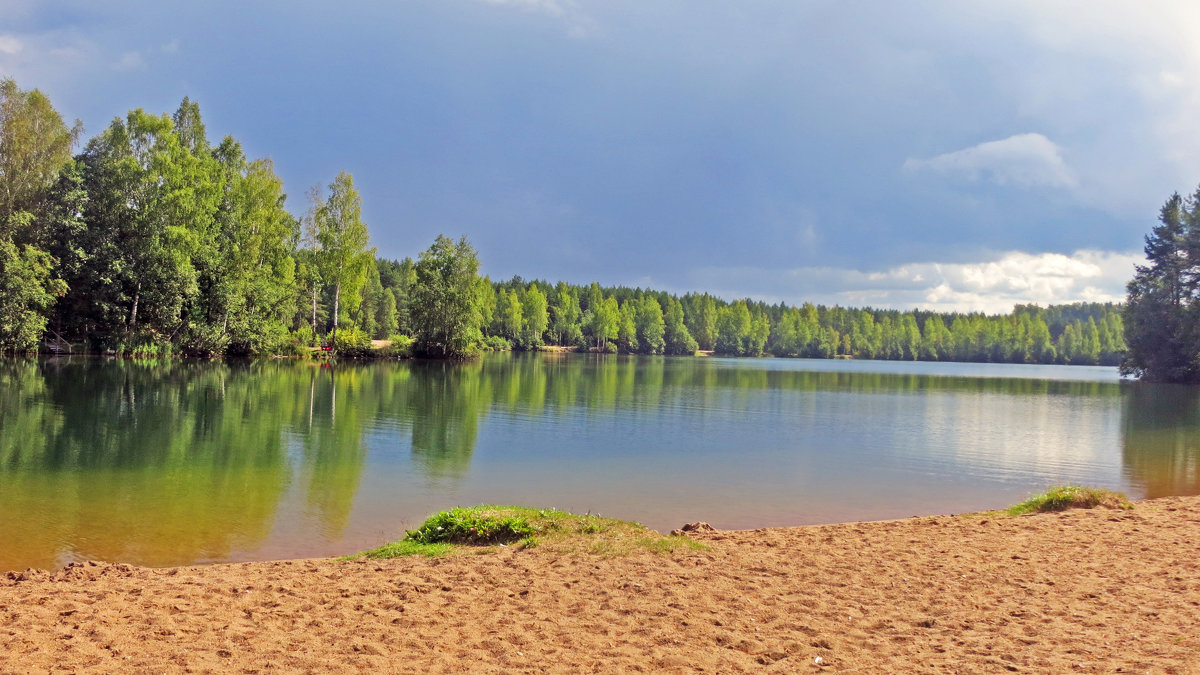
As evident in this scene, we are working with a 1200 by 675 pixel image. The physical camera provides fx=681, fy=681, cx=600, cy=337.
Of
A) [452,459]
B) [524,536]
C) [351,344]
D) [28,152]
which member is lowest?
[452,459]

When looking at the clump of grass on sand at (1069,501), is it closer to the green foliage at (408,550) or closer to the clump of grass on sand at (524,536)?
the clump of grass on sand at (524,536)

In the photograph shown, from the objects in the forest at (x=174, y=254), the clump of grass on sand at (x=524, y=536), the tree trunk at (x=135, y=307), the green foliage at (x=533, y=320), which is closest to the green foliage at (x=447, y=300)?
the forest at (x=174, y=254)

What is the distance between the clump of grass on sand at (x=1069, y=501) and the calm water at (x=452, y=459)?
1.80 meters

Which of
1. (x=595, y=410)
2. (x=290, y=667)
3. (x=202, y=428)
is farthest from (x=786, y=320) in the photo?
(x=290, y=667)

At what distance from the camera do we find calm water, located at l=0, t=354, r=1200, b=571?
40.8ft

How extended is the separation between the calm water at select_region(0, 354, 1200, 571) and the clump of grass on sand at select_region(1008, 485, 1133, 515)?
180 cm

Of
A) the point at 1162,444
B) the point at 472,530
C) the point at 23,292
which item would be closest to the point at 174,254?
the point at 23,292

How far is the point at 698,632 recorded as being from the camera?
6.66 metres

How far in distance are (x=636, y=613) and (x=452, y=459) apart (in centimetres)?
1318

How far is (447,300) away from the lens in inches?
3046

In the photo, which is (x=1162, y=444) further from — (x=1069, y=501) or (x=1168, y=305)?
(x=1168, y=305)

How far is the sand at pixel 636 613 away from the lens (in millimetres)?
5891

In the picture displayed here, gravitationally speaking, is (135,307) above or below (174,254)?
below

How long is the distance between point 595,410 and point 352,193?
173 ft
